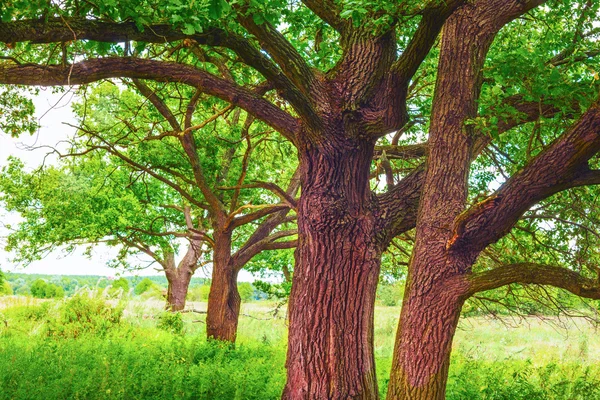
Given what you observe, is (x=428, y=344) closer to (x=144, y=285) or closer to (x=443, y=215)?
(x=443, y=215)

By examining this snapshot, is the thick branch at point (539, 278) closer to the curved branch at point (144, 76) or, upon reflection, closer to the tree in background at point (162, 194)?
the curved branch at point (144, 76)

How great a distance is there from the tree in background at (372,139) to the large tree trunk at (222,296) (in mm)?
5805

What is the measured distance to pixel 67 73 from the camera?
5.01m

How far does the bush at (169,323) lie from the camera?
13.3m

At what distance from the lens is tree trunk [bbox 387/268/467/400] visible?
5.47 meters

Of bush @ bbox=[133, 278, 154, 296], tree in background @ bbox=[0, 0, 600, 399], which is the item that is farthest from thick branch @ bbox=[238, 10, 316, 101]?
bush @ bbox=[133, 278, 154, 296]

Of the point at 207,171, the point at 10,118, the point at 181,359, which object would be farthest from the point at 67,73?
the point at 207,171

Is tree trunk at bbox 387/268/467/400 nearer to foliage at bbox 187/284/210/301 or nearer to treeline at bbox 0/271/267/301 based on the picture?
treeline at bbox 0/271/267/301

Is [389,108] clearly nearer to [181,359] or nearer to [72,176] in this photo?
[181,359]

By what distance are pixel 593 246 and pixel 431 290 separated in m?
3.20

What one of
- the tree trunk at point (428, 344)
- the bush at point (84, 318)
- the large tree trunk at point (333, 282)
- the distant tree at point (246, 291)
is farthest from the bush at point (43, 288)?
the tree trunk at point (428, 344)

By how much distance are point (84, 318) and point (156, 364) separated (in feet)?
18.9

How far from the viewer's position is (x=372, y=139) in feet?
19.9

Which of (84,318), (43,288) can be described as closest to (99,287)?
(84,318)
